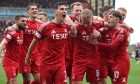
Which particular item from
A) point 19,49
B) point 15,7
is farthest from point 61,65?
point 15,7

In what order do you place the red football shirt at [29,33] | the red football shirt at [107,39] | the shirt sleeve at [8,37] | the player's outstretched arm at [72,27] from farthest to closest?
the red football shirt at [29,33]
the shirt sleeve at [8,37]
the red football shirt at [107,39]
the player's outstretched arm at [72,27]

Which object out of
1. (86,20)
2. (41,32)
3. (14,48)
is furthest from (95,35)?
(14,48)

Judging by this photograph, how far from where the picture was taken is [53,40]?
1015 cm

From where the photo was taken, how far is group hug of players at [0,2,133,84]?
1020 cm

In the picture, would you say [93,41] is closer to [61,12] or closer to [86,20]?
[86,20]

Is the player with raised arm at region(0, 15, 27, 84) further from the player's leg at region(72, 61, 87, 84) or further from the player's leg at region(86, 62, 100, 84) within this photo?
the player's leg at region(86, 62, 100, 84)

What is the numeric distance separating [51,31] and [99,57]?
2.12m

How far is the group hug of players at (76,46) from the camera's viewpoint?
33.5 ft

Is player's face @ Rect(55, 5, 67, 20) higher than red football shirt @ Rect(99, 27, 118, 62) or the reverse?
higher

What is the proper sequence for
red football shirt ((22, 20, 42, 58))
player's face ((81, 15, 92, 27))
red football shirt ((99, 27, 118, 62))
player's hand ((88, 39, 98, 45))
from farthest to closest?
red football shirt ((22, 20, 42, 58)) < red football shirt ((99, 27, 118, 62)) < player's hand ((88, 39, 98, 45)) < player's face ((81, 15, 92, 27))

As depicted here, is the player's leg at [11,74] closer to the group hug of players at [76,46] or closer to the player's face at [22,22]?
the group hug of players at [76,46]

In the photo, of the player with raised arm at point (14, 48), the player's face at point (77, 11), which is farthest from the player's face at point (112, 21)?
the player with raised arm at point (14, 48)

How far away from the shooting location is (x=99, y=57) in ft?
38.6

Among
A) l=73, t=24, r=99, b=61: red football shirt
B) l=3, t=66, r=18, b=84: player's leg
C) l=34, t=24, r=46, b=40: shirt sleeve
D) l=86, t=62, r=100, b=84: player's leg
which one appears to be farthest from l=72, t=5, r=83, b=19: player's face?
l=3, t=66, r=18, b=84: player's leg
